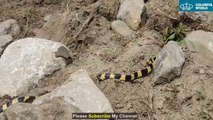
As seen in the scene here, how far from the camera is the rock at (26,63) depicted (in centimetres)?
679

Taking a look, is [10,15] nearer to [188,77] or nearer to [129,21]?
[129,21]

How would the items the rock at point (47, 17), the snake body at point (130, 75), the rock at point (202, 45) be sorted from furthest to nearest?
the rock at point (47, 17) → the snake body at point (130, 75) → the rock at point (202, 45)

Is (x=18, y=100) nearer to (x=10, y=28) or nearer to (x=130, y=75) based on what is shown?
(x=130, y=75)

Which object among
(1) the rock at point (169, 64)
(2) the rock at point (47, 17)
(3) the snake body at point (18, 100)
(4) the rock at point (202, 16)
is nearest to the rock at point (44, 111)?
(3) the snake body at point (18, 100)

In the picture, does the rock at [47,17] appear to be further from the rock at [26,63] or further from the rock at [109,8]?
the rock at [109,8]

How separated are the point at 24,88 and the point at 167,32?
99.2 inches

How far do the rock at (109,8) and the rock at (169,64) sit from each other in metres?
1.67

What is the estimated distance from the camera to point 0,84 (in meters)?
6.87

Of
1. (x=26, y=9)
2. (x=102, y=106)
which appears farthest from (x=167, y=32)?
(x=26, y=9)

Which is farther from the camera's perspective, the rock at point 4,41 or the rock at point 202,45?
the rock at point 4,41

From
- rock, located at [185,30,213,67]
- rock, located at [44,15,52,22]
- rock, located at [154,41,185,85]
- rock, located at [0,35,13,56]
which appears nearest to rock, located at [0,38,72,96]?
rock, located at [0,35,13,56]
